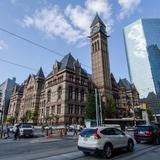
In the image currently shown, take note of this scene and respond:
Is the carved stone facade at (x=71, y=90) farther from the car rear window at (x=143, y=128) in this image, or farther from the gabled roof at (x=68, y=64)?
the car rear window at (x=143, y=128)

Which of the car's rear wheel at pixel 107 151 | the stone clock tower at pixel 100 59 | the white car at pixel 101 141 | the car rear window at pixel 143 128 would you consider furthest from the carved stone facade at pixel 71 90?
the car's rear wheel at pixel 107 151

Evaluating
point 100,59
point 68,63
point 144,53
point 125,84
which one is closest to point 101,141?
point 68,63

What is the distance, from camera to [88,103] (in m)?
49.5

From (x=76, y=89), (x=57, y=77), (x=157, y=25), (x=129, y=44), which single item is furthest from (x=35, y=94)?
(x=157, y=25)

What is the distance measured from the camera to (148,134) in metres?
14.7

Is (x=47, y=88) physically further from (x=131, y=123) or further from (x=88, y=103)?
(x=131, y=123)

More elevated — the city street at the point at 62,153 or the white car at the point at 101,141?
the white car at the point at 101,141

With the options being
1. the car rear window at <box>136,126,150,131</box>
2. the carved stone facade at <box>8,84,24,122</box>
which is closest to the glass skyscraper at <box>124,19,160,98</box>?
the carved stone facade at <box>8,84,24,122</box>

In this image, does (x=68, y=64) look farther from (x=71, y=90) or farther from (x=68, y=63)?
(x=71, y=90)

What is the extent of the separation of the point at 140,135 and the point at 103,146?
718 centimetres

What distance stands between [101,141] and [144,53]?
116m

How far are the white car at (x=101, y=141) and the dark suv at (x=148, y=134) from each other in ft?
16.2

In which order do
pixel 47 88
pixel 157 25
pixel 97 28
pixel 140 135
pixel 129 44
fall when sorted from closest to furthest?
pixel 140 135 < pixel 47 88 < pixel 97 28 < pixel 157 25 < pixel 129 44

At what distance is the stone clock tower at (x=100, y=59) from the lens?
74.1 meters
